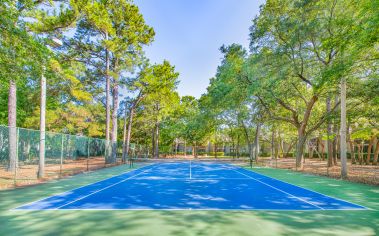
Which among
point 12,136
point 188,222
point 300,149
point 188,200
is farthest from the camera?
point 300,149

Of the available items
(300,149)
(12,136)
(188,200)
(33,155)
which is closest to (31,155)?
(33,155)

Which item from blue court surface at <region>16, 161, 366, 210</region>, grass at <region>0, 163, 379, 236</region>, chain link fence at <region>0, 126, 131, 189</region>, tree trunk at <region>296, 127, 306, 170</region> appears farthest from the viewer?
tree trunk at <region>296, 127, 306, 170</region>

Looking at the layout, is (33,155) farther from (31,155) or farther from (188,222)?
(188,222)

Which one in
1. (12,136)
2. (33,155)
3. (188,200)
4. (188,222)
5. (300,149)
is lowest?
(188,200)

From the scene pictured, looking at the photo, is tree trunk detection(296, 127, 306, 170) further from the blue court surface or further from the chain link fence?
the chain link fence

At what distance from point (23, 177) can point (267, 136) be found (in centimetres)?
3936

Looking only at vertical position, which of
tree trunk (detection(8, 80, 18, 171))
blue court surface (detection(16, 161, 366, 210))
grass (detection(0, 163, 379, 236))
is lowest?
blue court surface (detection(16, 161, 366, 210))

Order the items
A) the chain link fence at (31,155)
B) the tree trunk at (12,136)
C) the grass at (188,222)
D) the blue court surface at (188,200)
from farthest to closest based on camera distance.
A: the chain link fence at (31,155)
the tree trunk at (12,136)
the blue court surface at (188,200)
the grass at (188,222)

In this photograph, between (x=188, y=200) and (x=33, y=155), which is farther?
(x=33, y=155)

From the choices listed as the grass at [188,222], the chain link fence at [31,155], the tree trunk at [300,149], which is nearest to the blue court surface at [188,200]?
the grass at [188,222]

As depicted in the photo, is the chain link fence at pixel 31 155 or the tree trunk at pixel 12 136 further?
the chain link fence at pixel 31 155

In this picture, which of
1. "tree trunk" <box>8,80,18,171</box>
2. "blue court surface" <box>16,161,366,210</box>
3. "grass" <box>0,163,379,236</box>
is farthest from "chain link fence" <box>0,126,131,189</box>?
"grass" <box>0,163,379,236</box>

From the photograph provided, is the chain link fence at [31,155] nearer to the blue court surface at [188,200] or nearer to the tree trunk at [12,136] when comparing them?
the tree trunk at [12,136]

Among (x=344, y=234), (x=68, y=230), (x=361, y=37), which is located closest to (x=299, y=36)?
(x=361, y=37)
